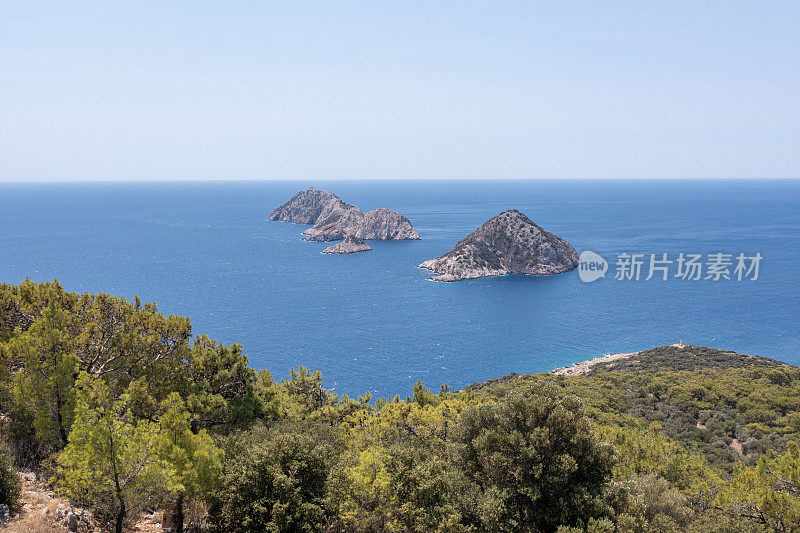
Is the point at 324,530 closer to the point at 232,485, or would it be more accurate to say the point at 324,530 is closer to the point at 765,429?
the point at 232,485

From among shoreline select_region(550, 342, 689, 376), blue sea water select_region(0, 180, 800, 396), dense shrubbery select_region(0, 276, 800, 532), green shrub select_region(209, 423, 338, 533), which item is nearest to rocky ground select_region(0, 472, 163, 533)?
dense shrubbery select_region(0, 276, 800, 532)

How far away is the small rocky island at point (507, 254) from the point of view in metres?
173

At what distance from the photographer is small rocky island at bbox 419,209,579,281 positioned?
173 meters

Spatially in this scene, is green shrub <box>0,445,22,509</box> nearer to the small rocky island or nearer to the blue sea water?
the blue sea water

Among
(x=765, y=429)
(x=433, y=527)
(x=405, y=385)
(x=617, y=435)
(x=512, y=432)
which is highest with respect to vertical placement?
(x=512, y=432)

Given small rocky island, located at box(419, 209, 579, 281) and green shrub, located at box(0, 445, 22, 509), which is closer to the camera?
green shrub, located at box(0, 445, 22, 509)

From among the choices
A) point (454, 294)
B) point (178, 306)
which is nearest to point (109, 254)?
point (178, 306)

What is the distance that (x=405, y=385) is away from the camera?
90.2 m

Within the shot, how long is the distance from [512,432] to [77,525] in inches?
781

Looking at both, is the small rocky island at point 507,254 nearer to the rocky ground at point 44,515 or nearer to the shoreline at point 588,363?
the shoreline at point 588,363

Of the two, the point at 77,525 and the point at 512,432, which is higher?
the point at 512,432

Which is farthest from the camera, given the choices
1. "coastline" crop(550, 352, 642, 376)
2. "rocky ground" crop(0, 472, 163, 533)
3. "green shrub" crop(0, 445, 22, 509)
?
"coastline" crop(550, 352, 642, 376)

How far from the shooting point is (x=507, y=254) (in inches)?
7067

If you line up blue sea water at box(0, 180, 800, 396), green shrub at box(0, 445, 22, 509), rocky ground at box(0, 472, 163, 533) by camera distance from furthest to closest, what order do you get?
blue sea water at box(0, 180, 800, 396)
green shrub at box(0, 445, 22, 509)
rocky ground at box(0, 472, 163, 533)
